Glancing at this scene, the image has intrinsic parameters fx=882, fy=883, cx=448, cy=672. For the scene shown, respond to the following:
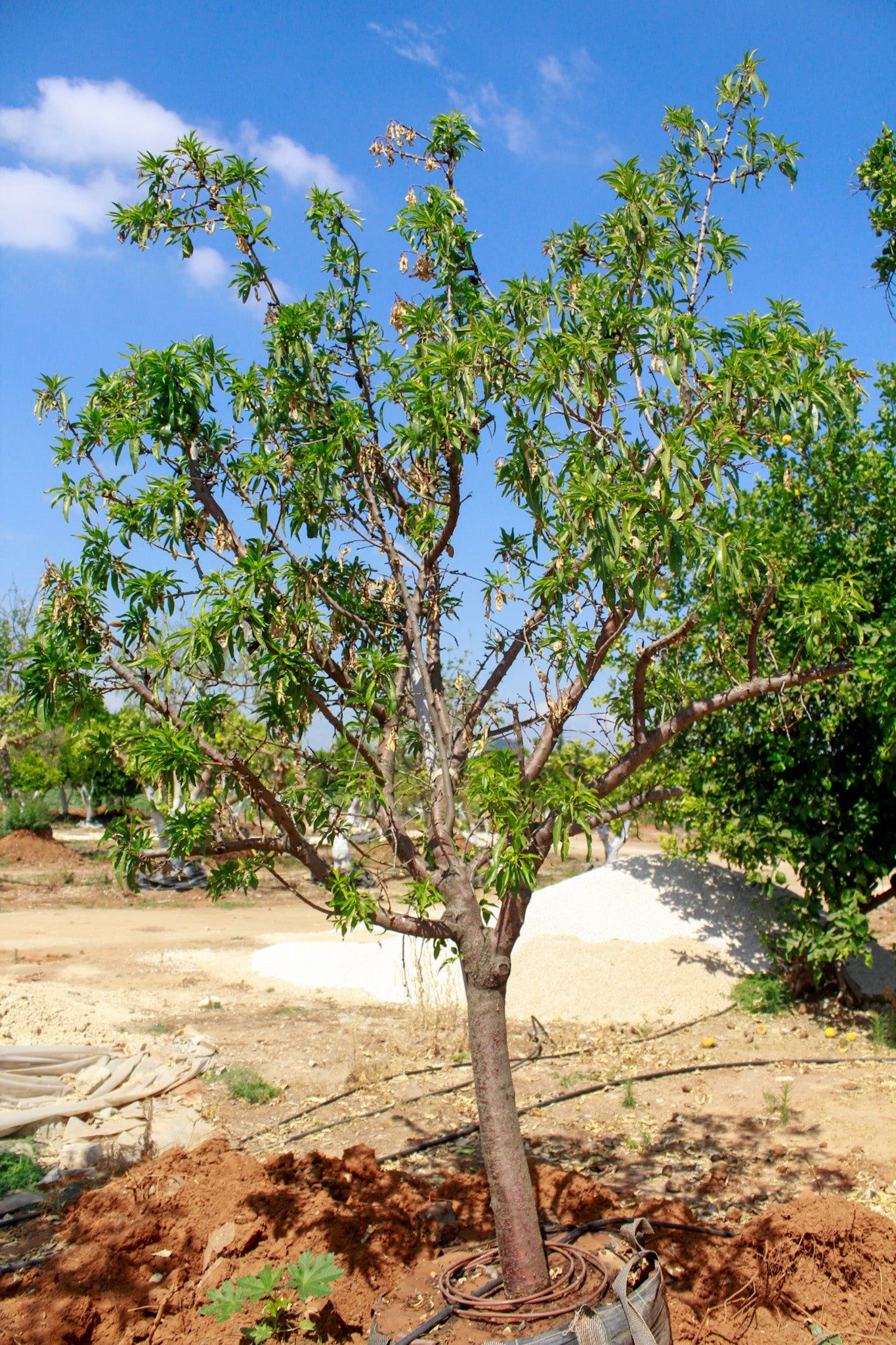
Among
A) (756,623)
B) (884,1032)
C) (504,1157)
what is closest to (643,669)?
(756,623)

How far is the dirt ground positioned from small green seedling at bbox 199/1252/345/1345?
0.31 meters

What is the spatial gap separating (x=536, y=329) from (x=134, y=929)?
1393 centimetres

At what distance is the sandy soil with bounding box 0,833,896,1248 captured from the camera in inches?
194

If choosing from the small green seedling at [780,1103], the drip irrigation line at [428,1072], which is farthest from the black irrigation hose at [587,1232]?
the drip irrigation line at [428,1072]

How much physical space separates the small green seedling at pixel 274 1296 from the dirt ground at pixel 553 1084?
31cm

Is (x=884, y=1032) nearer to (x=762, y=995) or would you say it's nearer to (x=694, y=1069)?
(x=762, y=995)

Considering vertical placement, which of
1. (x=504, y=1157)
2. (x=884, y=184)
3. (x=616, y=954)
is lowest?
(x=616, y=954)

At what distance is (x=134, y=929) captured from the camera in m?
14.7

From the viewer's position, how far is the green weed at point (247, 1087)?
6.40m

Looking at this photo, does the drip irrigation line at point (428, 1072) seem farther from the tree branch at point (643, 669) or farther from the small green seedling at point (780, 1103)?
the tree branch at point (643, 669)

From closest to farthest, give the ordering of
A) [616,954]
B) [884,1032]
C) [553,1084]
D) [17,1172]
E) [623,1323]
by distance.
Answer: [623,1323] → [17,1172] → [553,1084] → [884,1032] → [616,954]

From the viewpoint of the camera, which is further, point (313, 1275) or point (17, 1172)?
point (17, 1172)

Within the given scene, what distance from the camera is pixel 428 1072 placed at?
6941 millimetres

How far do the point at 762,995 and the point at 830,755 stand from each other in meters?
2.50
